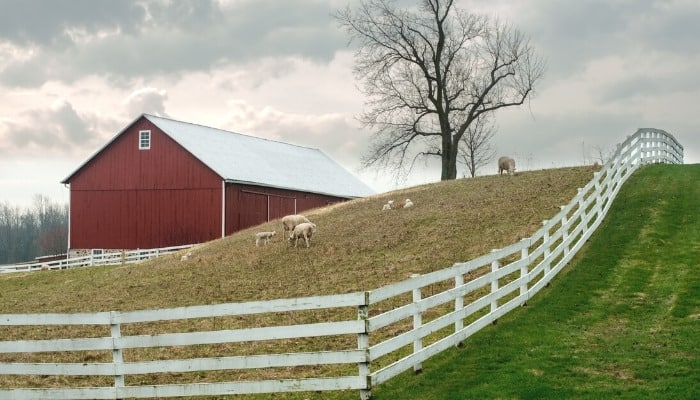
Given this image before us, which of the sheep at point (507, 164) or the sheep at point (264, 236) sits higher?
the sheep at point (507, 164)

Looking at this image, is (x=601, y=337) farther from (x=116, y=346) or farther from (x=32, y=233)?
(x=32, y=233)

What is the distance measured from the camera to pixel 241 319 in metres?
18.8

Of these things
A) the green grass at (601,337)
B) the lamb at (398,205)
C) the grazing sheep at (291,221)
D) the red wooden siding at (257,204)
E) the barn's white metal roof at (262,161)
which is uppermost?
the barn's white metal roof at (262,161)

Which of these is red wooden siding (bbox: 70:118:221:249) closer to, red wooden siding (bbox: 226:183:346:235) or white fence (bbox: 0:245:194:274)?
red wooden siding (bbox: 226:183:346:235)

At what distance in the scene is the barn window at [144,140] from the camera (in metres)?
48.2

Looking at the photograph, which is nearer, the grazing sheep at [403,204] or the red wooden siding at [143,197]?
the grazing sheep at [403,204]

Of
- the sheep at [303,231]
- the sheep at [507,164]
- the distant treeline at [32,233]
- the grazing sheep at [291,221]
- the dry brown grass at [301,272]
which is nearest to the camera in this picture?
the dry brown grass at [301,272]

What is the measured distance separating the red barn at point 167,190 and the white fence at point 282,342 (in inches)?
1055

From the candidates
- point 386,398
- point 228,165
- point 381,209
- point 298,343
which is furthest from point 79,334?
point 228,165

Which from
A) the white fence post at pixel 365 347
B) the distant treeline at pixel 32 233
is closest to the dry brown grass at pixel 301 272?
the white fence post at pixel 365 347

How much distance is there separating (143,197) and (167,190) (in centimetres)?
178

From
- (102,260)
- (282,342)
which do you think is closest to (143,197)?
(102,260)

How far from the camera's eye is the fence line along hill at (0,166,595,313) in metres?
22.9

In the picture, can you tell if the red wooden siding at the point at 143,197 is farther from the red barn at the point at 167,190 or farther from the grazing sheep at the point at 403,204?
the grazing sheep at the point at 403,204
